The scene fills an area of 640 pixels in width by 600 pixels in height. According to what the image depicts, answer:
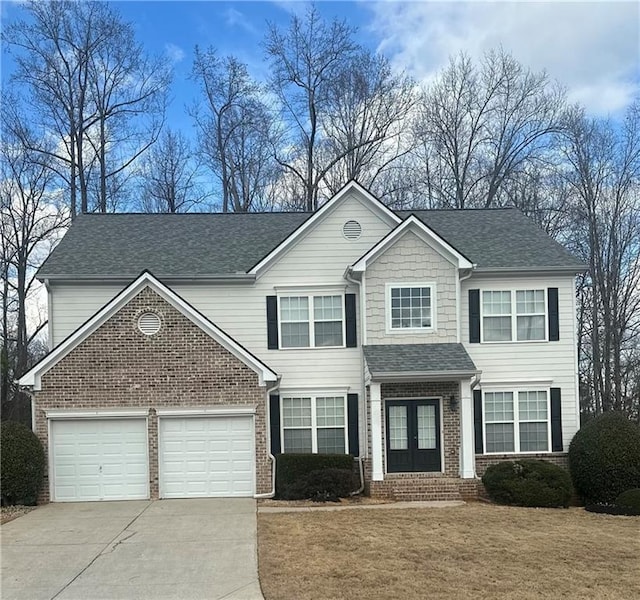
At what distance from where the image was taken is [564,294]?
1834cm

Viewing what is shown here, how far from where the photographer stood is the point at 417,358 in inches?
656

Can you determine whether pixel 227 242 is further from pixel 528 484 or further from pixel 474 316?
pixel 528 484

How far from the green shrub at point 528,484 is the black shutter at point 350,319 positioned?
190 inches

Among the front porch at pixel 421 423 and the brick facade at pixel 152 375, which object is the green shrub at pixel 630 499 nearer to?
the front porch at pixel 421 423

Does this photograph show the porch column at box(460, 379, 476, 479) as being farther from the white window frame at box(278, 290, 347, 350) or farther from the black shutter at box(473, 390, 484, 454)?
the white window frame at box(278, 290, 347, 350)

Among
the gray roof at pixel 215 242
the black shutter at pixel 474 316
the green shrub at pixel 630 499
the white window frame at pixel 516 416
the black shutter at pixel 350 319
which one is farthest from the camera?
the gray roof at pixel 215 242

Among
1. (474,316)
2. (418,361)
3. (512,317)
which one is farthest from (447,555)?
(512,317)

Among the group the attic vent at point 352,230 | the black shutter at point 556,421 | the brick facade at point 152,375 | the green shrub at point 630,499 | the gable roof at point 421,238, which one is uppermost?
the attic vent at point 352,230

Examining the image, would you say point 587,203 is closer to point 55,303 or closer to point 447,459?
point 447,459

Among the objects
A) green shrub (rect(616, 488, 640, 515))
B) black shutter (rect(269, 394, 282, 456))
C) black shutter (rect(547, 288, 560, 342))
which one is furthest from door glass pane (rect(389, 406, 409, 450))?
green shrub (rect(616, 488, 640, 515))

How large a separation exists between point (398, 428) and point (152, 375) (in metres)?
6.39

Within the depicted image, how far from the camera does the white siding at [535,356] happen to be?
1806cm

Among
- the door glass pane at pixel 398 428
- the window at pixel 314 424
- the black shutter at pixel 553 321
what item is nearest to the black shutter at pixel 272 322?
the window at pixel 314 424

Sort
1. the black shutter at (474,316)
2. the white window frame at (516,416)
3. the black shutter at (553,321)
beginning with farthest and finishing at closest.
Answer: the black shutter at (553,321) → the black shutter at (474,316) → the white window frame at (516,416)
